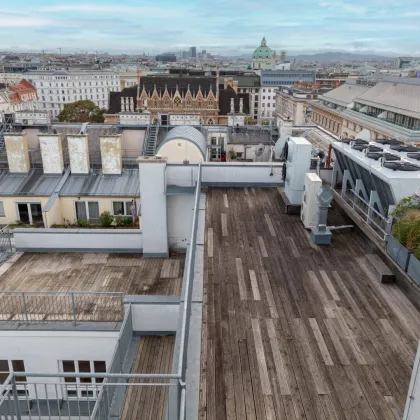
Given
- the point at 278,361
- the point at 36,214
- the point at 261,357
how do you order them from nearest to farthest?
1. the point at 278,361
2. the point at 261,357
3. the point at 36,214

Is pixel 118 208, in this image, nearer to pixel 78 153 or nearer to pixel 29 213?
pixel 78 153

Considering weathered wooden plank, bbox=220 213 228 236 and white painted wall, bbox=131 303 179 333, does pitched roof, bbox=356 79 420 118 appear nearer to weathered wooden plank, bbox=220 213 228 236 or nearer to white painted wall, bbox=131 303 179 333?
weathered wooden plank, bbox=220 213 228 236

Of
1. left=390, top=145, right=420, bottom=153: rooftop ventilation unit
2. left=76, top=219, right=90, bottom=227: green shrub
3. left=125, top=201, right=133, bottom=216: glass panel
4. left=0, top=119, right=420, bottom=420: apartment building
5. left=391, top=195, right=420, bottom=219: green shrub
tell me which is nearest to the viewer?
left=0, top=119, right=420, bottom=420: apartment building

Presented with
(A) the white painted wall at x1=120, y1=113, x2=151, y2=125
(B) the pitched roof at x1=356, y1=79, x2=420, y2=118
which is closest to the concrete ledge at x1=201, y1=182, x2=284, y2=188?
(A) the white painted wall at x1=120, y1=113, x2=151, y2=125

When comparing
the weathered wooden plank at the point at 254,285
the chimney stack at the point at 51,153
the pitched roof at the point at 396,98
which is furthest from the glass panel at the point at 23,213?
the pitched roof at the point at 396,98

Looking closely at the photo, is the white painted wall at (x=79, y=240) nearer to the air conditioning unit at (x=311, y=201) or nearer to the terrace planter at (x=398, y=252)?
the air conditioning unit at (x=311, y=201)

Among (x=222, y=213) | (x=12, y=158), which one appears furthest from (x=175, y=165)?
(x=12, y=158)

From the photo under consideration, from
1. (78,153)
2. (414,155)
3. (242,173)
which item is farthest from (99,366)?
(78,153)
